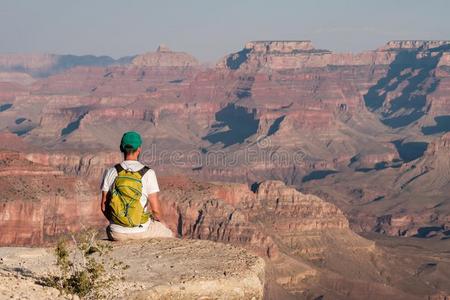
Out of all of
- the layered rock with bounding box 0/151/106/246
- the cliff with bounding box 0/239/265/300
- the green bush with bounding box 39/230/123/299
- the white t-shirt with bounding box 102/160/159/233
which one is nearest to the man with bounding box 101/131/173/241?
the white t-shirt with bounding box 102/160/159/233

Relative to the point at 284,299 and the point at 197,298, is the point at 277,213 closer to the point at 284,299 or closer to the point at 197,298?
the point at 284,299

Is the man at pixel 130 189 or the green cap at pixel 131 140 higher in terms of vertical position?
the green cap at pixel 131 140

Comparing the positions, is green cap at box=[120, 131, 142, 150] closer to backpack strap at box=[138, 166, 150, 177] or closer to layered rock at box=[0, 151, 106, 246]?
backpack strap at box=[138, 166, 150, 177]

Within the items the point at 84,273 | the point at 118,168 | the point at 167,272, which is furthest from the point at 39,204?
the point at 84,273

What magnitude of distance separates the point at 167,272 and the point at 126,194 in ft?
6.60

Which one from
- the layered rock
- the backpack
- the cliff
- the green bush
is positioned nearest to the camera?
the green bush

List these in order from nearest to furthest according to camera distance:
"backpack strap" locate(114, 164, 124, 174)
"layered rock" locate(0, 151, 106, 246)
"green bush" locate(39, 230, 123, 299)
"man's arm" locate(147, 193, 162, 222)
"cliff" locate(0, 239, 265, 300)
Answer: "green bush" locate(39, 230, 123, 299) < "cliff" locate(0, 239, 265, 300) < "man's arm" locate(147, 193, 162, 222) < "backpack strap" locate(114, 164, 124, 174) < "layered rock" locate(0, 151, 106, 246)

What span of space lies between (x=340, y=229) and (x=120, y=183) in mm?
102164


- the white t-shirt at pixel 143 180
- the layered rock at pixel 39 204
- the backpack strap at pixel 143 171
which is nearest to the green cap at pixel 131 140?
the white t-shirt at pixel 143 180

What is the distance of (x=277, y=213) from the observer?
11906 centimetres

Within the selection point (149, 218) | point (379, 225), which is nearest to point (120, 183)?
point (149, 218)

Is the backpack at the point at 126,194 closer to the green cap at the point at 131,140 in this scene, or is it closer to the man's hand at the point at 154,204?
the man's hand at the point at 154,204

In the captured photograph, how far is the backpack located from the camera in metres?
21.2

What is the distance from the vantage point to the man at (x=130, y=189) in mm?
21266
